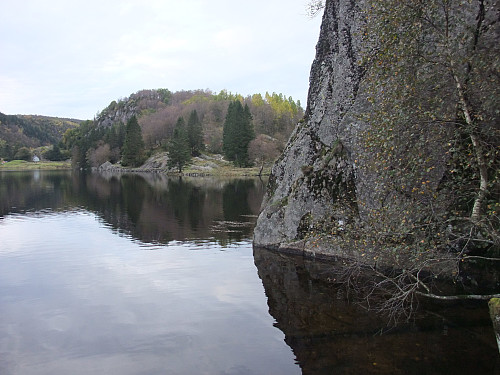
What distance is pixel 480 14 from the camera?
12.0 m

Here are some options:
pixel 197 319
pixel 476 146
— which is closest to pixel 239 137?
pixel 197 319

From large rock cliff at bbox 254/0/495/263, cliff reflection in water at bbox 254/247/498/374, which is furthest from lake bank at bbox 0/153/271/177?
cliff reflection in water at bbox 254/247/498/374

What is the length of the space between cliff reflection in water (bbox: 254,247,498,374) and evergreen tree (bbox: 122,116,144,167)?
115291mm

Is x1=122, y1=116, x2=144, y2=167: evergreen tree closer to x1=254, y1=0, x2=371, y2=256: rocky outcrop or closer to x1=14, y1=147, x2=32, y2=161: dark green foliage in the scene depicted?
x1=14, y1=147, x2=32, y2=161: dark green foliage

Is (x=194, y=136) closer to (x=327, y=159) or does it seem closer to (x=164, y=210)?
(x=164, y=210)

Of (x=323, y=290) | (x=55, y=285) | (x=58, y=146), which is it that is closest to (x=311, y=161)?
(x=323, y=290)

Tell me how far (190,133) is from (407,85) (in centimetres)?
11090

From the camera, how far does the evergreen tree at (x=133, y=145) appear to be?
122750 mm

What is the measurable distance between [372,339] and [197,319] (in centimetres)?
568

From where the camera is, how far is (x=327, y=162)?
21625mm

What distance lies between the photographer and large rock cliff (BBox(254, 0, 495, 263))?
1984 cm

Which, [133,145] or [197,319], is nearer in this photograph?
[197,319]

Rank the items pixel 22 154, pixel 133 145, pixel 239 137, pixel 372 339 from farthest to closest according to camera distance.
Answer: pixel 22 154 → pixel 133 145 → pixel 239 137 → pixel 372 339

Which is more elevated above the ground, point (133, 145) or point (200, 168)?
point (133, 145)
